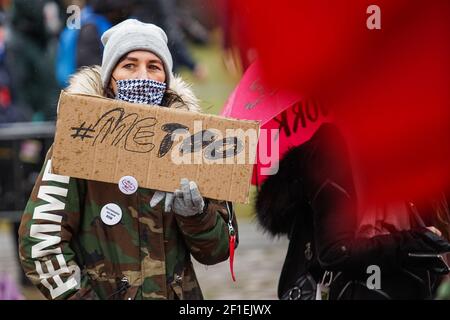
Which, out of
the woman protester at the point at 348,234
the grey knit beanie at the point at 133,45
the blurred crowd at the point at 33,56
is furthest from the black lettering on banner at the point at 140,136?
the blurred crowd at the point at 33,56

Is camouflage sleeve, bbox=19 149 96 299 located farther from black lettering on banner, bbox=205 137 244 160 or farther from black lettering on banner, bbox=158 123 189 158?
black lettering on banner, bbox=205 137 244 160

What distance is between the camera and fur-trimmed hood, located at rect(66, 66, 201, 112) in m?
4.11

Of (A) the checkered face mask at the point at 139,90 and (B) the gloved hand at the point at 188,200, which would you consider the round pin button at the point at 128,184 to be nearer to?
(B) the gloved hand at the point at 188,200

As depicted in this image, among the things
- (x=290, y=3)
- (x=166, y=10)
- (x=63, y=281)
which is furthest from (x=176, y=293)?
(x=166, y=10)

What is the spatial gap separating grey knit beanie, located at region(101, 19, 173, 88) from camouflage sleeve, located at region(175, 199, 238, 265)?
52cm

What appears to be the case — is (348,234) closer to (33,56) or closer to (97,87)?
(97,87)

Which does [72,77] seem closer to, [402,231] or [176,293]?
[176,293]

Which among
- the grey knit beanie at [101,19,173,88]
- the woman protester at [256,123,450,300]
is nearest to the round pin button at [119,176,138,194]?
the grey knit beanie at [101,19,173,88]

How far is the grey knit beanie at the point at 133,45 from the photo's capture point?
417 centimetres

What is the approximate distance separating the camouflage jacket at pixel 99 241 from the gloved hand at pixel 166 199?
13cm

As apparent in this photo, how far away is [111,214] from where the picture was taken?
4.05 metres

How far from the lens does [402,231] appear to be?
432 cm

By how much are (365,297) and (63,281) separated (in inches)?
45.2

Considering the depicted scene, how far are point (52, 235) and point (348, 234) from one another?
110cm
